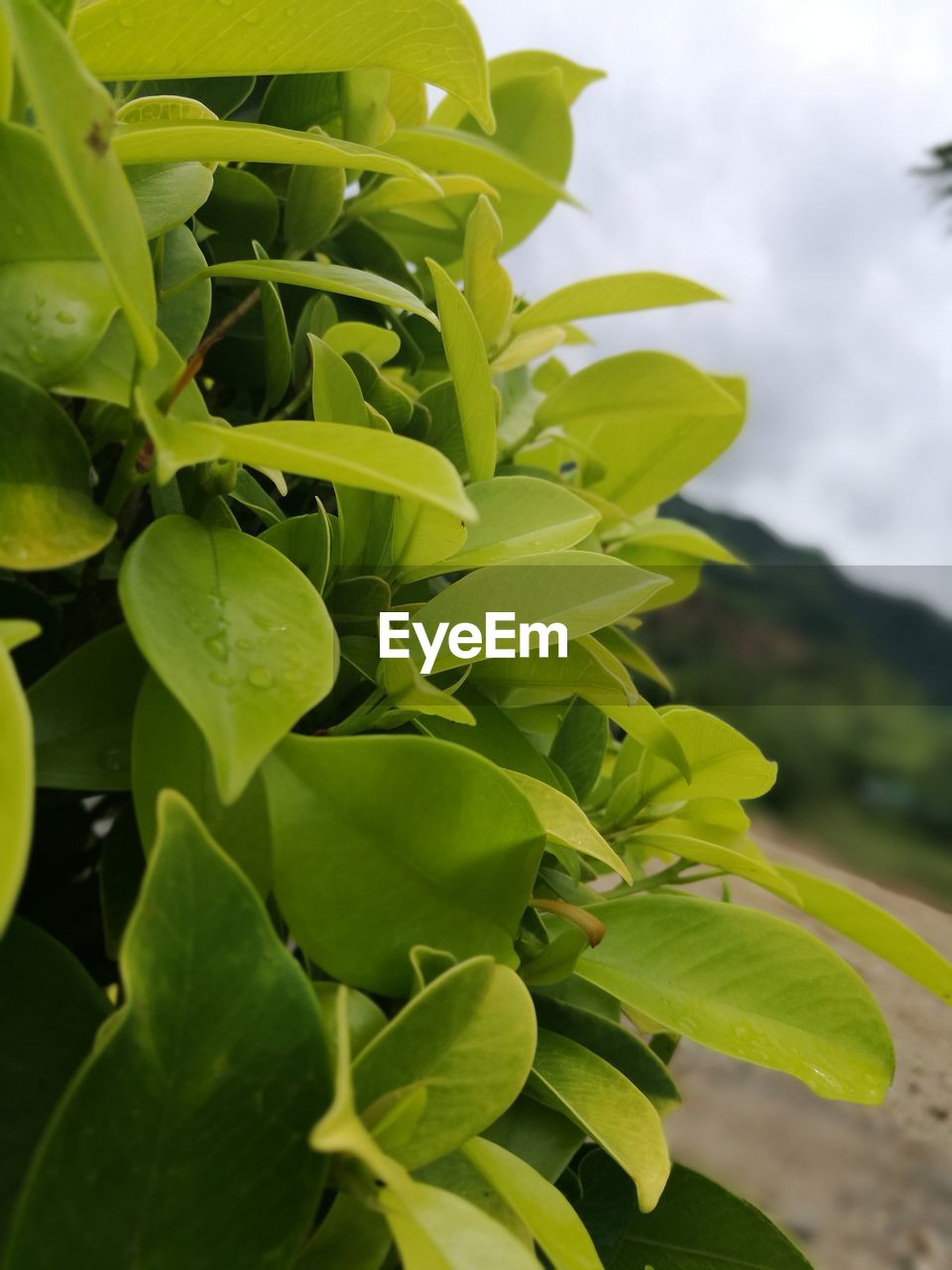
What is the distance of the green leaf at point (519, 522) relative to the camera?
1.10 ft

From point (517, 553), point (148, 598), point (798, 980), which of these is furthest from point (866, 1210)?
point (148, 598)

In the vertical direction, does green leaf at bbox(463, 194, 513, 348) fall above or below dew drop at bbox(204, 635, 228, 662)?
above

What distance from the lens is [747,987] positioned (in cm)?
33

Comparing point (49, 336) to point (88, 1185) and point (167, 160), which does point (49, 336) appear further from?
point (88, 1185)

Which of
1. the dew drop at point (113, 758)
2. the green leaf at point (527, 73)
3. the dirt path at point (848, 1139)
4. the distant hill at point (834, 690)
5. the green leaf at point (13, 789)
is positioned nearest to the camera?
the green leaf at point (13, 789)

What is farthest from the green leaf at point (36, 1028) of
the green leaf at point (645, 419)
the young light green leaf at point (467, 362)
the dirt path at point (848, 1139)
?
the dirt path at point (848, 1139)

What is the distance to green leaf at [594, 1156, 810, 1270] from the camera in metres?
0.35

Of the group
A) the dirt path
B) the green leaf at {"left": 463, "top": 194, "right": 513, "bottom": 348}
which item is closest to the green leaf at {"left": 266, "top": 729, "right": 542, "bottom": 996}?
the green leaf at {"left": 463, "top": 194, "right": 513, "bottom": 348}

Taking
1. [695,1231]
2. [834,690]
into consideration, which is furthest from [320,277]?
[834,690]

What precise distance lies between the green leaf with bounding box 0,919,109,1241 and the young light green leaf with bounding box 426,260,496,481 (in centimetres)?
21

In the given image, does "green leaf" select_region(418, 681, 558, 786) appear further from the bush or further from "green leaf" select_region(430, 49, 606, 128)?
"green leaf" select_region(430, 49, 606, 128)

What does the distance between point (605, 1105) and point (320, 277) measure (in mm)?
266

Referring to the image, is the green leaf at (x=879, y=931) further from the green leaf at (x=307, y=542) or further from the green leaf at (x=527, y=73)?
the green leaf at (x=527, y=73)

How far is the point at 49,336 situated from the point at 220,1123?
0.19 m
